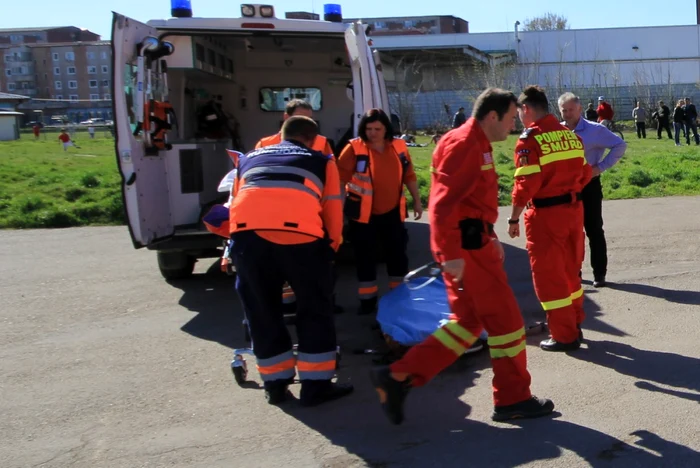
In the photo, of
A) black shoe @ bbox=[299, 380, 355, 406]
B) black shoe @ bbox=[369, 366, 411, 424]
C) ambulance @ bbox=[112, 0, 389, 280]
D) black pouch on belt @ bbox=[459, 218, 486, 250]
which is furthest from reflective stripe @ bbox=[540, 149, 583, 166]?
ambulance @ bbox=[112, 0, 389, 280]

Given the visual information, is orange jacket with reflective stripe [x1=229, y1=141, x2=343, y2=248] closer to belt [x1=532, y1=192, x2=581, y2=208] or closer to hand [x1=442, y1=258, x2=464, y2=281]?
hand [x1=442, y1=258, x2=464, y2=281]

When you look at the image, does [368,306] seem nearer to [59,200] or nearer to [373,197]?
[373,197]

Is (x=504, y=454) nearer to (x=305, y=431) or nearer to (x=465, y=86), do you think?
(x=305, y=431)

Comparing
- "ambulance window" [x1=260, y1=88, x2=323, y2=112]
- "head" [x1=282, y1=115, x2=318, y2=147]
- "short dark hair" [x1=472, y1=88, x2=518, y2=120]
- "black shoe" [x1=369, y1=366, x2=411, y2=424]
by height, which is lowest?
"black shoe" [x1=369, y1=366, x2=411, y2=424]

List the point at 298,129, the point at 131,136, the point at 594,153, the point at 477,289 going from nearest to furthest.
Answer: the point at 477,289 < the point at 298,129 < the point at 594,153 < the point at 131,136

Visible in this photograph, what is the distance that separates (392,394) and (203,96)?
7628mm

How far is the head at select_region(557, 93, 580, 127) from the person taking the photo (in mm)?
6656

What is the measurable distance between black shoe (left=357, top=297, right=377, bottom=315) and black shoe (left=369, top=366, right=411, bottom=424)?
2650mm

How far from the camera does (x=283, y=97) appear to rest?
11602mm

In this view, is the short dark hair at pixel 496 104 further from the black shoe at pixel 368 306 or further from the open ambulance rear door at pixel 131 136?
the open ambulance rear door at pixel 131 136

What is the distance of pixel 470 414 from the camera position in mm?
4555

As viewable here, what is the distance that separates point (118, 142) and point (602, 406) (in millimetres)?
4669

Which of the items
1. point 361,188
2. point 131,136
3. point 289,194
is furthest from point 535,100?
point 131,136

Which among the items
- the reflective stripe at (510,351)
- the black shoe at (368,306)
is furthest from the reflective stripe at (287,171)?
the black shoe at (368,306)
